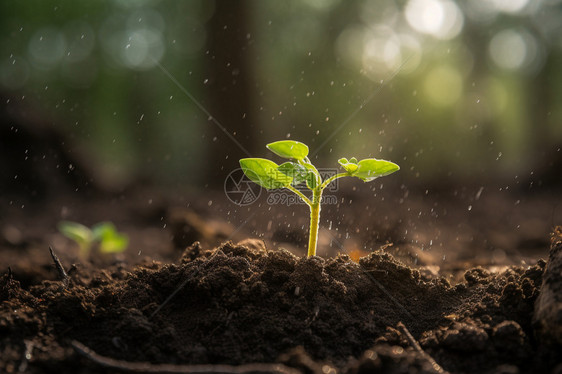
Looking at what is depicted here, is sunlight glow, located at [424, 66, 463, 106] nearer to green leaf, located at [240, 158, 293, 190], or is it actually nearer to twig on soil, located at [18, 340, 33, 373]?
green leaf, located at [240, 158, 293, 190]

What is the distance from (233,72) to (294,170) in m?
5.89

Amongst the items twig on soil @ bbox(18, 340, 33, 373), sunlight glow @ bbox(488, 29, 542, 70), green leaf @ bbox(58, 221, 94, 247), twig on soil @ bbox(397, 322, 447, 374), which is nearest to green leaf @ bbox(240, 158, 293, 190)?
twig on soil @ bbox(397, 322, 447, 374)

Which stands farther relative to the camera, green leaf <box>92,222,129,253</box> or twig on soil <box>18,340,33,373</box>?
green leaf <box>92,222,129,253</box>

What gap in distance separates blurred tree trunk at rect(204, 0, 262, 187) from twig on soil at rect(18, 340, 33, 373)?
597cm

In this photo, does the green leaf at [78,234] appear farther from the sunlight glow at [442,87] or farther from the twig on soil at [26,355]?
the sunlight glow at [442,87]

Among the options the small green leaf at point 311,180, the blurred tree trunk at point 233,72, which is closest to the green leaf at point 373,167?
the small green leaf at point 311,180

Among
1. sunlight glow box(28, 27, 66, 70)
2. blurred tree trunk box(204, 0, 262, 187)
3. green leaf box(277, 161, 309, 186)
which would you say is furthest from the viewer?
sunlight glow box(28, 27, 66, 70)

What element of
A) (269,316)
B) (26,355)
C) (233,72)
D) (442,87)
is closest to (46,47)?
(233,72)

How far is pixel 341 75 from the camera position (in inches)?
644

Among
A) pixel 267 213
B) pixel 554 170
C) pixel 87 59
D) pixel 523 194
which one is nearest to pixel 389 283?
pixel 267 213

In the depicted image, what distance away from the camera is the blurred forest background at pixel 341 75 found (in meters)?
14.3

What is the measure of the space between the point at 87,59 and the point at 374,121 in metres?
12.9

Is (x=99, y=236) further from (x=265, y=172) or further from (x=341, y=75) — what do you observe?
(x=341, y=75)

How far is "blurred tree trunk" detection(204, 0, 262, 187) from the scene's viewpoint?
7160 millimetres
